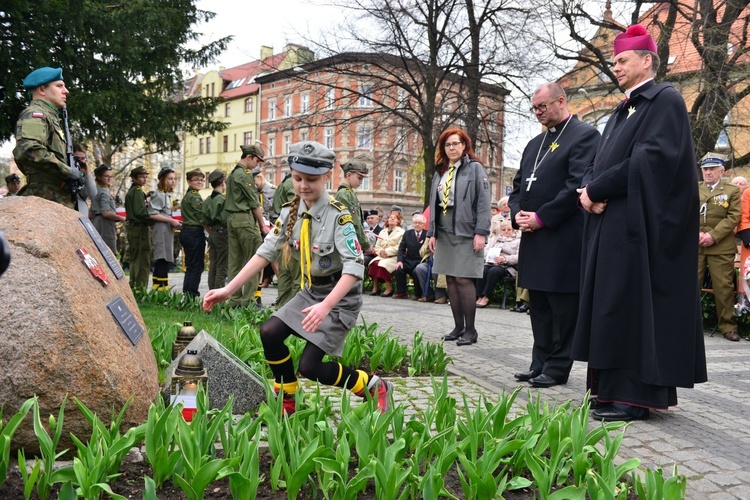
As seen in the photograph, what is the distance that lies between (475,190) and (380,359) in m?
2.48

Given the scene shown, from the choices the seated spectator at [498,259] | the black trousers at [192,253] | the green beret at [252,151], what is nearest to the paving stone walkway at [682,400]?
the green beret at [252,151]

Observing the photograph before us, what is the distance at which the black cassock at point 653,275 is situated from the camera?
4.43m

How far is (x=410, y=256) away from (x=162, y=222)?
5.38 metres

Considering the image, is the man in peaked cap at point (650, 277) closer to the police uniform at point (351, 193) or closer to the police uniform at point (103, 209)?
the police uniform at point (351, 193)

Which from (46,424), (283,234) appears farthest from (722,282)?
(46,424)

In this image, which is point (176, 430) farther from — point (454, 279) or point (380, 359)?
point (454, 279)

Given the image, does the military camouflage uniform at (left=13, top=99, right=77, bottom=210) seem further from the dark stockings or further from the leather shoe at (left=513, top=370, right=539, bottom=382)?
the leather shoe at (left=513, top=370, right=539, bottom=382)

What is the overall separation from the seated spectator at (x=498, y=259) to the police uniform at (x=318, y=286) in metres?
8.81

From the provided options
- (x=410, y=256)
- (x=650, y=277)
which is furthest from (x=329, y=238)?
(x=410, y=256)

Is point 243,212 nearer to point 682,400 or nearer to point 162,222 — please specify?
point 162,222

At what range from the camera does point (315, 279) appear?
403 cm

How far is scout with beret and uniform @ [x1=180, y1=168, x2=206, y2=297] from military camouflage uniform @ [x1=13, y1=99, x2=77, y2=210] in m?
4.00

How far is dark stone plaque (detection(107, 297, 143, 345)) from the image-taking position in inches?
147

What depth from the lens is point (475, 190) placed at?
7352 millimetres
